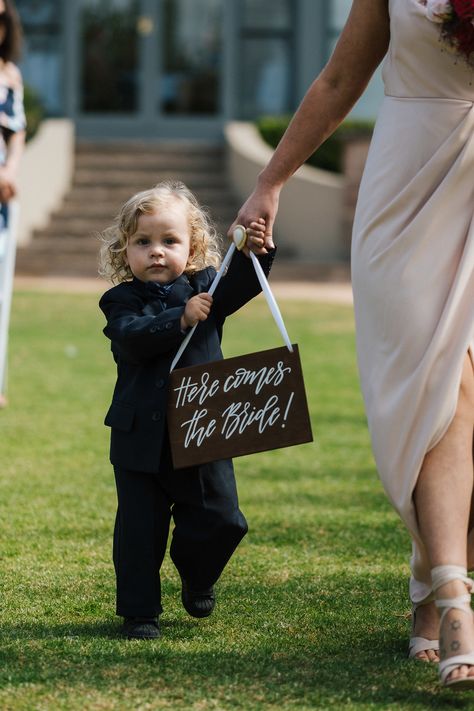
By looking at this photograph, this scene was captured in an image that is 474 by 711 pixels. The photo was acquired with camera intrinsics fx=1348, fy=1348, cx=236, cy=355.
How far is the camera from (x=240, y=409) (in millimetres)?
3461

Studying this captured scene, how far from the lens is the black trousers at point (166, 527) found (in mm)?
3566

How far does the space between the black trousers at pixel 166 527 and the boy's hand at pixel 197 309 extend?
376mm

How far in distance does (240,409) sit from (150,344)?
0.29 metres

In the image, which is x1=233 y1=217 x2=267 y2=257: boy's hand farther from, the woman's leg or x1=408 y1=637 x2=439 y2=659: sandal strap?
x1=408 y1=637 x2=439 y2=659: sandal strap

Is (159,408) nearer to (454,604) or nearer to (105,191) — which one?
(454,604)

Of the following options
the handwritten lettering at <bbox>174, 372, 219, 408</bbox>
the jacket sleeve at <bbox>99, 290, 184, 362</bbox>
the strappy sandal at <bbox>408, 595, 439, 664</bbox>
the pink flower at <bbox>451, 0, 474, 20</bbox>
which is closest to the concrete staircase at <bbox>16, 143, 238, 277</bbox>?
the jacket sleeve at <bbox>99, 290, 184, 362</bbox>

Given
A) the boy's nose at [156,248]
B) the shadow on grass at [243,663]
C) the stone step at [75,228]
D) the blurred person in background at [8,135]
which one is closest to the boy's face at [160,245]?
the boy's nose at [156,248]

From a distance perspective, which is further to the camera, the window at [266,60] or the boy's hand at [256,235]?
the window at [266,60]

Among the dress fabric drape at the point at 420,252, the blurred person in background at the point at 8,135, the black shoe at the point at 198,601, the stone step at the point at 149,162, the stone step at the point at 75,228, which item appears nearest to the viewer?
the dress fabric drape at the point at 420,252

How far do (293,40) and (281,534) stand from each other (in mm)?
18215

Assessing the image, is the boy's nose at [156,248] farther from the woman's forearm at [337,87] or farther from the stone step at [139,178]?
the stone step at [139,178]

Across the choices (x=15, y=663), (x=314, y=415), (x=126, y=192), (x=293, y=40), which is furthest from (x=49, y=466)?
(x=293, y=40)

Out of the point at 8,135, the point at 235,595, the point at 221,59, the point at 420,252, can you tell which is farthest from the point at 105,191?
the point at 420,252

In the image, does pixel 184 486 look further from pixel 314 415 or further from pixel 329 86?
pixel 314 415
